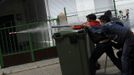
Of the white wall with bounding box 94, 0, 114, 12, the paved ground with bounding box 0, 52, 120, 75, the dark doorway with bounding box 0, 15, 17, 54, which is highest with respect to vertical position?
the white wall with bounding box 94, 0, 114, 12

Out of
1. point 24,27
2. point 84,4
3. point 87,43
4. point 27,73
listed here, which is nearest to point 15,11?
point 84,4

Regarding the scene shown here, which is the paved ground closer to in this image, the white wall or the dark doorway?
the dark doorway

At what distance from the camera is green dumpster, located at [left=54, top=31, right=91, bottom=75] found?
8648mm

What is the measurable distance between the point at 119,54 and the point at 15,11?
521 inches

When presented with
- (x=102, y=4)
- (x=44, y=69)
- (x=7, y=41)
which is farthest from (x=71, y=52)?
(x=102, y=4)

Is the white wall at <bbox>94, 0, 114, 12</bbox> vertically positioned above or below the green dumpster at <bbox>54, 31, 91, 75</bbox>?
above

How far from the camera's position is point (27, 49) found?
14.2 m

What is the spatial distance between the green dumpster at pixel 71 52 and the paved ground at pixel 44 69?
4.69 feet

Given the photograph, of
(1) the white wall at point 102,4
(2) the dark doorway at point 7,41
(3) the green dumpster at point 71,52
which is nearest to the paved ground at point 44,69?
(2) the dark doorway at point 7,41

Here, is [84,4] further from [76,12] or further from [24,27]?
[24,27]

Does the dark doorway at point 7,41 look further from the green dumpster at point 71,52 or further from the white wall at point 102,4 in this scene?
the green dumpster at point 71,52

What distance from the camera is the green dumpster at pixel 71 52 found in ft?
28.4

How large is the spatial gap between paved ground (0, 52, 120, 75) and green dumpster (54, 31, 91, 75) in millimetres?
1428

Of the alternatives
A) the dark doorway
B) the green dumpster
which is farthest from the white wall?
the green dumpster
